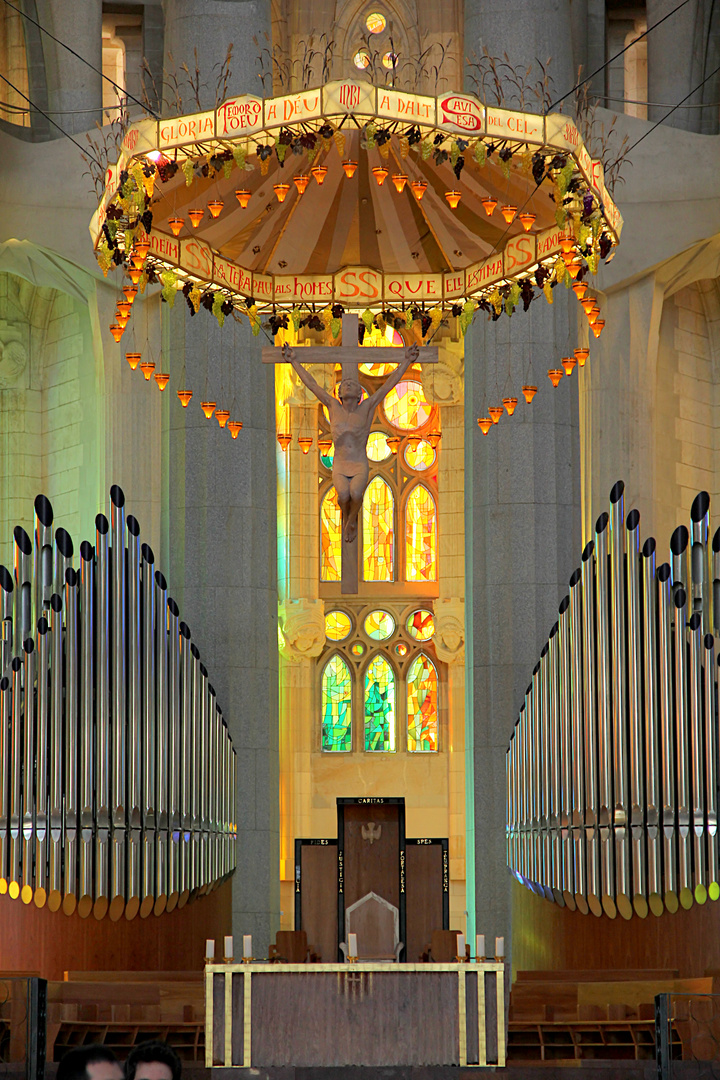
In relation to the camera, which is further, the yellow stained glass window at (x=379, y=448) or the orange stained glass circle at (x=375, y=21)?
the yellow stained glass window at (x=379, y=448)

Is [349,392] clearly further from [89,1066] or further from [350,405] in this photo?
[89,1066]

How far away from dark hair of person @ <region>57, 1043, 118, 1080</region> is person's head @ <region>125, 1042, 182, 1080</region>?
0.16 meters

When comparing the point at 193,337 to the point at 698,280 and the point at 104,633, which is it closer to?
the point at 104,633

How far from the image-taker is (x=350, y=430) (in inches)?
509

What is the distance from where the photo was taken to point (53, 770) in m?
13.9

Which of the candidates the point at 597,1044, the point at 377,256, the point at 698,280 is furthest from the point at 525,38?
the point at 597,1044

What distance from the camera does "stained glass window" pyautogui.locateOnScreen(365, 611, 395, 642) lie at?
24.8 m

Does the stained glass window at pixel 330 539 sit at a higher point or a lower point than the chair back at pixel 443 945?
higher

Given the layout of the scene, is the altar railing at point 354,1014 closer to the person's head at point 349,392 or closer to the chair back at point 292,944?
the person's head at point 349,392

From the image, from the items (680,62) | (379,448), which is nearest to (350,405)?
(680,62)

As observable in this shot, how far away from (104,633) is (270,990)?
14.2 ft

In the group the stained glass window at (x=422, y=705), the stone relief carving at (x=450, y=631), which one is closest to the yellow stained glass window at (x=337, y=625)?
the stained glass window at (x=422, y=705)

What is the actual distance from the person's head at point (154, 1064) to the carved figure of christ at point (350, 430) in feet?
26.3

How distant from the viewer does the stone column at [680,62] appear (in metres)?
21.1
